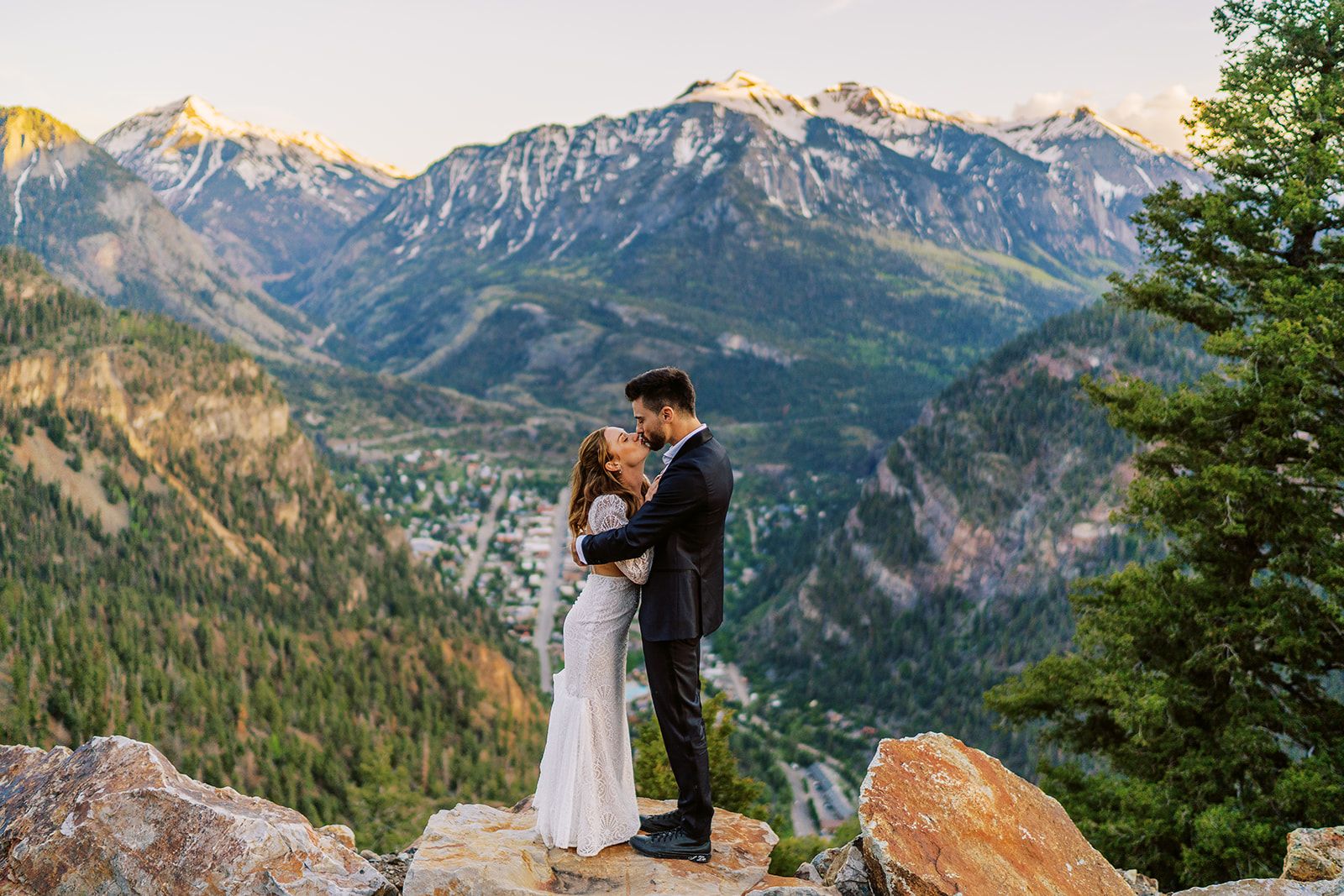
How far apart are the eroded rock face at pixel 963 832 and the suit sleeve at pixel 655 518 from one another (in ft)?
11.0

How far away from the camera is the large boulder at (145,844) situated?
921 centimetres

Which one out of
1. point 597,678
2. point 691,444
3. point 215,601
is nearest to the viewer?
point 691,444

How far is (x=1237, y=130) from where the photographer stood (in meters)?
17.0

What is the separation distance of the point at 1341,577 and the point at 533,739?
3327 inches

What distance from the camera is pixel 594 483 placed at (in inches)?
370

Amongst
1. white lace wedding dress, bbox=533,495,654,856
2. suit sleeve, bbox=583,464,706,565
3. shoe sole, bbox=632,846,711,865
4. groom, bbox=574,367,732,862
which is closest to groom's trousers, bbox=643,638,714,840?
groom, bbox=574,367,732,862

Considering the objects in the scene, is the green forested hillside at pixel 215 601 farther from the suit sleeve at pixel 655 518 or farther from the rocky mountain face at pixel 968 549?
the rocky mountain face at pixel 968 549

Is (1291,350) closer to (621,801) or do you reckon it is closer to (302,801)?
(621,801)

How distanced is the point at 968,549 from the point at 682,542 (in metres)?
133

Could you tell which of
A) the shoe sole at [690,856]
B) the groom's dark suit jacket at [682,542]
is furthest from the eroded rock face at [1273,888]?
the groom's dark suit jacket at [682,542]

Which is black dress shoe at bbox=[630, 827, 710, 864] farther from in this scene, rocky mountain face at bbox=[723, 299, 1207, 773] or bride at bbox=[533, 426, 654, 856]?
rocky mountain face at bbox=[723, 299, 1207, 773]

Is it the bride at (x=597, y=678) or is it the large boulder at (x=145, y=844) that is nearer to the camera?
the large boulder at (x=145, y=844)

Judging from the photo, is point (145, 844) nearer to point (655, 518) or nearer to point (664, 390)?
point (655, 518)

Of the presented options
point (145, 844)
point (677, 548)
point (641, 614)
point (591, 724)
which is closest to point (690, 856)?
point (591, 724)
